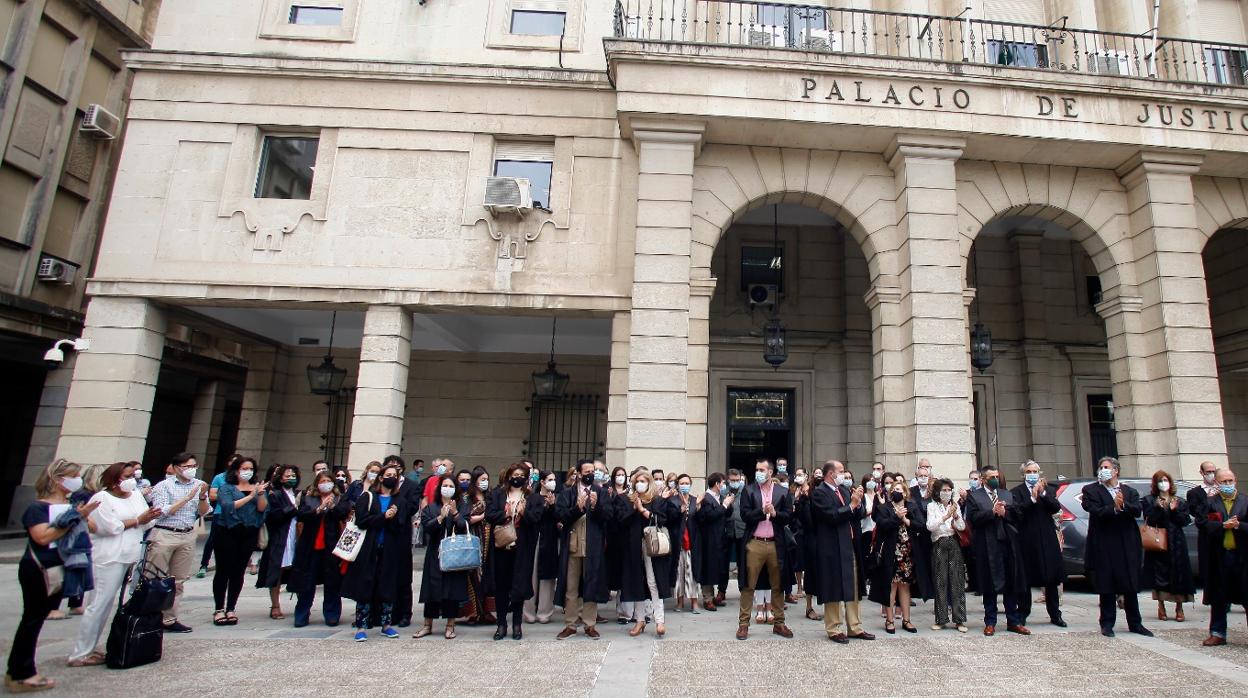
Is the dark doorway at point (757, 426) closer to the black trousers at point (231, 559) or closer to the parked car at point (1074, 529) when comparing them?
the parked car at point (1074, 529)

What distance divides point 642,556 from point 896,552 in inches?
116

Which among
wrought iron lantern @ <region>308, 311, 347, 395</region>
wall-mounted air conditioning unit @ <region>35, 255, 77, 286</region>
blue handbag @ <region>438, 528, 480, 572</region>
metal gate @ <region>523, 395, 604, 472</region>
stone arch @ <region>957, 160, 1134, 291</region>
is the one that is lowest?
blue handbag @ <region>438, 528, 480, 572</region>

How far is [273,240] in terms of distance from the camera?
40.1 ft

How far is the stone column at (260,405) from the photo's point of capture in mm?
15367

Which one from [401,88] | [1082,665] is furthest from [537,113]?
[1082,665]

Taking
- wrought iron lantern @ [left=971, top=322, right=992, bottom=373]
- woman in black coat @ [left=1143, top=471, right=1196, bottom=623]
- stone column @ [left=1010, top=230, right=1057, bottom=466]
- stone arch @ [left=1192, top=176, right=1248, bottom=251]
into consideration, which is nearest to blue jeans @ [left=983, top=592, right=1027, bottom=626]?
woman in black coat @ [left=1143, top=471, right=1196, bottom=623]

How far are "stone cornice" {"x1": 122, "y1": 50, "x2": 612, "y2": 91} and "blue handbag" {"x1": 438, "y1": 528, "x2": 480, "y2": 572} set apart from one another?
9.20 meters

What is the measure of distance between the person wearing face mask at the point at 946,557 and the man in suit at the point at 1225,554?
2362 mm

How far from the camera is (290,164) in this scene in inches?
522

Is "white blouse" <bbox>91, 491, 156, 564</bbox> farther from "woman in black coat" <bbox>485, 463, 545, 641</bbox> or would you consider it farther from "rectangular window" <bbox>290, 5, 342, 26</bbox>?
"rectangular window" <bbox>290, 5, 342, 26</bbox>

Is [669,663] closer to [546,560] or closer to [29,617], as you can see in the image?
[546,560]

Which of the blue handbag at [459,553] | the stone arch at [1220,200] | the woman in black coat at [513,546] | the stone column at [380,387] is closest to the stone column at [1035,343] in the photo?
the stone arch at [1220,200]

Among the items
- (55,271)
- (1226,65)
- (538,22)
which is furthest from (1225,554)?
(55,271)

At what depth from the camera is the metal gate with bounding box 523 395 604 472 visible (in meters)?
15.4
